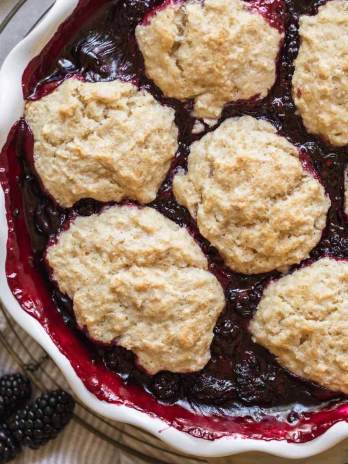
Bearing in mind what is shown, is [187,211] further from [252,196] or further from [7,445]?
[7,445]

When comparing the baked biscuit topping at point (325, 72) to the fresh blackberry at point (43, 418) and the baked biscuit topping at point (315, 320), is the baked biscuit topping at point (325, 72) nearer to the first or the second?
the baked biscuit topping at point (315, 320)

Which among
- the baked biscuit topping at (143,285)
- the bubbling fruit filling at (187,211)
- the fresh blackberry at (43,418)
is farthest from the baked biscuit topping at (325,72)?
the fresh blackberry at (43,418)

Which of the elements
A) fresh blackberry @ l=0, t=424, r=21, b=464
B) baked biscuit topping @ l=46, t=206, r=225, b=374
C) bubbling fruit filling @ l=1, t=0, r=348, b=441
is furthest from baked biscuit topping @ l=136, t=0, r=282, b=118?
fresh blackberry @ l=0, t=424, r=21, b=464

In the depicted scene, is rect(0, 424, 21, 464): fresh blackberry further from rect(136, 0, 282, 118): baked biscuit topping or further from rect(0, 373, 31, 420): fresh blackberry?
rect(136, 0, 282, 118): baked biscuit topping

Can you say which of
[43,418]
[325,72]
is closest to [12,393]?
[43,418]

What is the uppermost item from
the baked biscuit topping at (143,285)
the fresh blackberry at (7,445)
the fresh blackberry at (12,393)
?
the baked biscuit topping at (143,285)

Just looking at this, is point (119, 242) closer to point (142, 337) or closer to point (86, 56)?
point (142, 337)

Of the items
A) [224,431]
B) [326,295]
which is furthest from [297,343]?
[224,431]
